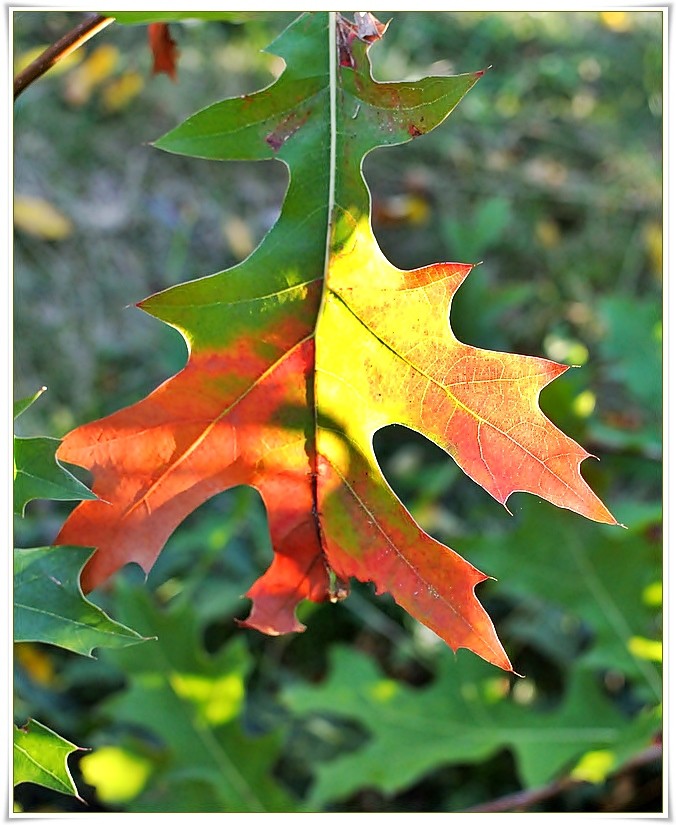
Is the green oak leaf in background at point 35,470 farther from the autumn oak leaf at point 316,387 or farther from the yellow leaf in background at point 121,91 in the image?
the yellow leaf in background at point 121,91

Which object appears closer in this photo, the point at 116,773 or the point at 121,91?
the point at 116,773

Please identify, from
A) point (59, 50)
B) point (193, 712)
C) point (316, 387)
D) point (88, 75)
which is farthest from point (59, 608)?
point (88, 75)

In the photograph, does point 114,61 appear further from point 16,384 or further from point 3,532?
point 3,532

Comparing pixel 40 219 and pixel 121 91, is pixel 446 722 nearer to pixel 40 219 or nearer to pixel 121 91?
pixel 40 219

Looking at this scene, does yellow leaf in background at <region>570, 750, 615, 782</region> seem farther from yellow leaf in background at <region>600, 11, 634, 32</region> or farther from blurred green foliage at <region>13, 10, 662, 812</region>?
yellow leaf in background at <region>600, 11, 634, 32</region>

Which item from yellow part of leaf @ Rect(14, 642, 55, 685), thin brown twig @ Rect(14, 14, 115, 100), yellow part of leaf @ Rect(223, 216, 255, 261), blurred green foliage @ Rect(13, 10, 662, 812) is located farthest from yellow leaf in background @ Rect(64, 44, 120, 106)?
thin brown twig @ Rect(14, 14, 115, 100)

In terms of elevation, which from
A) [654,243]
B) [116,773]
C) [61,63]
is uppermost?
[61,63]
